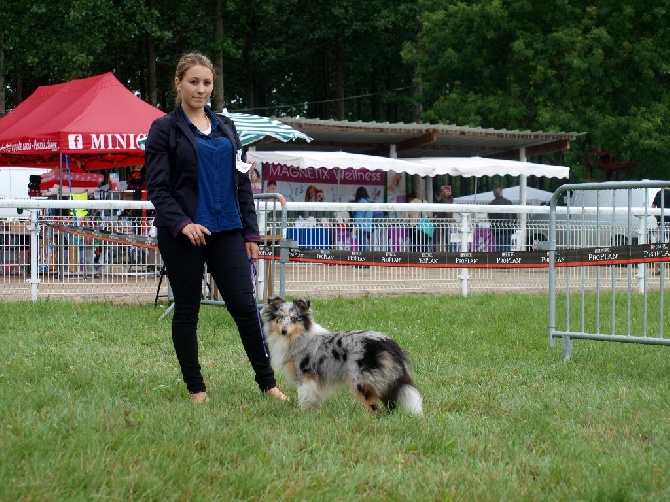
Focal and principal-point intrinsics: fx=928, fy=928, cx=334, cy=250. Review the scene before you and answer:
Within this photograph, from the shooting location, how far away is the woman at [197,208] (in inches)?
215

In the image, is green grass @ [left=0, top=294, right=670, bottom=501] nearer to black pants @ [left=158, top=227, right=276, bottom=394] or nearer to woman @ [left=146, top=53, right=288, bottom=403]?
black pants @ [left=158, top=227, right=276, bottom=394]

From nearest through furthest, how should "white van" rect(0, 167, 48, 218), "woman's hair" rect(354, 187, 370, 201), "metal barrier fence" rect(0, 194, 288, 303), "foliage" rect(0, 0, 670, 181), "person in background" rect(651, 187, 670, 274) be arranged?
"person in background" rect(651, 187, 670, 274), "metal barrier fence" rect(0, 194, 288, 303), "woman's hair" rect(354, 187, 370, 201), "white van" rect(0, 167, 48, 218), "foliage" rect(0, 0, 670, 181)

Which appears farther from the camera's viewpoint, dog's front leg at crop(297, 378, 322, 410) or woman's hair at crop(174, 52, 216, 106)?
dog's front leg at crop(297, 378, 322, 410)

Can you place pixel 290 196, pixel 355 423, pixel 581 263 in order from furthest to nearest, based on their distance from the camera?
pixel 290 196 < pixel 581 263 < pixel 355 423

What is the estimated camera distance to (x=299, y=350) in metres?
5.92

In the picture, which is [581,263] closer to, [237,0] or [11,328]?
[11,328]

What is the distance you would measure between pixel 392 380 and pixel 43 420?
6.40ft

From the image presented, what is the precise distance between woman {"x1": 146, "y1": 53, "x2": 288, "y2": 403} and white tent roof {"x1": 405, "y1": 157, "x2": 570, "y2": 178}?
16297 millimetres

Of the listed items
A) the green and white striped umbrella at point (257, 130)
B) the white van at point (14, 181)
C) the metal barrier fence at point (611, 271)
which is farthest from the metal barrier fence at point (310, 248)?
the white van at point (14, 181)

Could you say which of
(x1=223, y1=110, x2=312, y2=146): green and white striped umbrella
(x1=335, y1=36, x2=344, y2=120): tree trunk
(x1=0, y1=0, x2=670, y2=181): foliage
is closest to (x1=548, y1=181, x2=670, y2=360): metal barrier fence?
(x1=223, y1=110, x2=312, y2=146): green and white striped umbrella

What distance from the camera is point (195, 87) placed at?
5.57 meters

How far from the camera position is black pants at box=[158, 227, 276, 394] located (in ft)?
18.2

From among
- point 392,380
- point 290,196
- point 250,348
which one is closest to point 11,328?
point 250,348

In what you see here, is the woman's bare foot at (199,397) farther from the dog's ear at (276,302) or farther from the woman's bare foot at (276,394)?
the dog's ear at (276,302)
